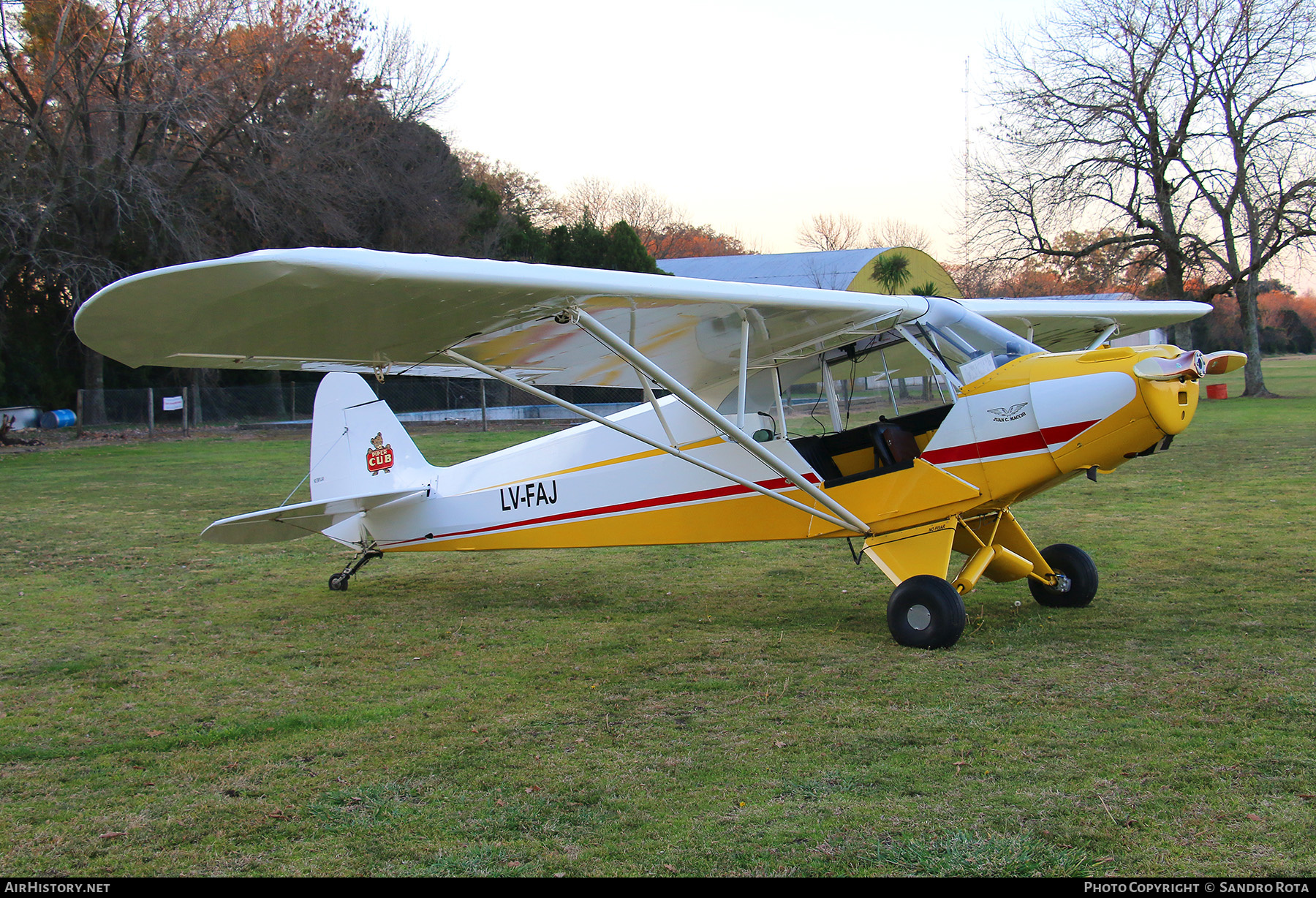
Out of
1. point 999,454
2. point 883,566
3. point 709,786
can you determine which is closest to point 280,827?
point 709,786

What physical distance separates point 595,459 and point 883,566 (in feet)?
7.78

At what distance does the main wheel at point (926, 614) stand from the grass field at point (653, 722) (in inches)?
5.0

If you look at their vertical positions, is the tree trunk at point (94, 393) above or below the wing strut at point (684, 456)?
above

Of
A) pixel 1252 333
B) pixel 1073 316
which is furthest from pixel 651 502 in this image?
pixel 1252 333

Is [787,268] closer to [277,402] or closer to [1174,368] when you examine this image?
[277,402]

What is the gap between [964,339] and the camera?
6227mm

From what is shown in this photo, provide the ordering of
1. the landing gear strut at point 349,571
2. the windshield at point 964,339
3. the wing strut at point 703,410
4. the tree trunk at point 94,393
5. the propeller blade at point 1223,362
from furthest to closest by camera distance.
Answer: the tree trunk at point 94,393 → the landing gear strut at point 349,571 → the windshield at point 964,339 → the propeller blade at point 1223,362 → the wing strut at point 703,410

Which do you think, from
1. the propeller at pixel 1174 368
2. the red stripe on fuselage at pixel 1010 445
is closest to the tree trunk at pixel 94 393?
the red stripe on fuselage at pixel 1010 445

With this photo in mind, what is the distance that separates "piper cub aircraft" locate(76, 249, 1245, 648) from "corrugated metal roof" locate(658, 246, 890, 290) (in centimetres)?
3577

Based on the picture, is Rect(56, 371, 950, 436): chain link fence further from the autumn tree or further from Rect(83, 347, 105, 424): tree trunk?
the autumn tree

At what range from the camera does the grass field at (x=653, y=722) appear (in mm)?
3178

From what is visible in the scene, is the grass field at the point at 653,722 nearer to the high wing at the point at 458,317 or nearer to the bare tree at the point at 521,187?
the high wing at the point at 458,317

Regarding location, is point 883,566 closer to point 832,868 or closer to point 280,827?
point 832,868

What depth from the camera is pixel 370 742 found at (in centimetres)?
433
